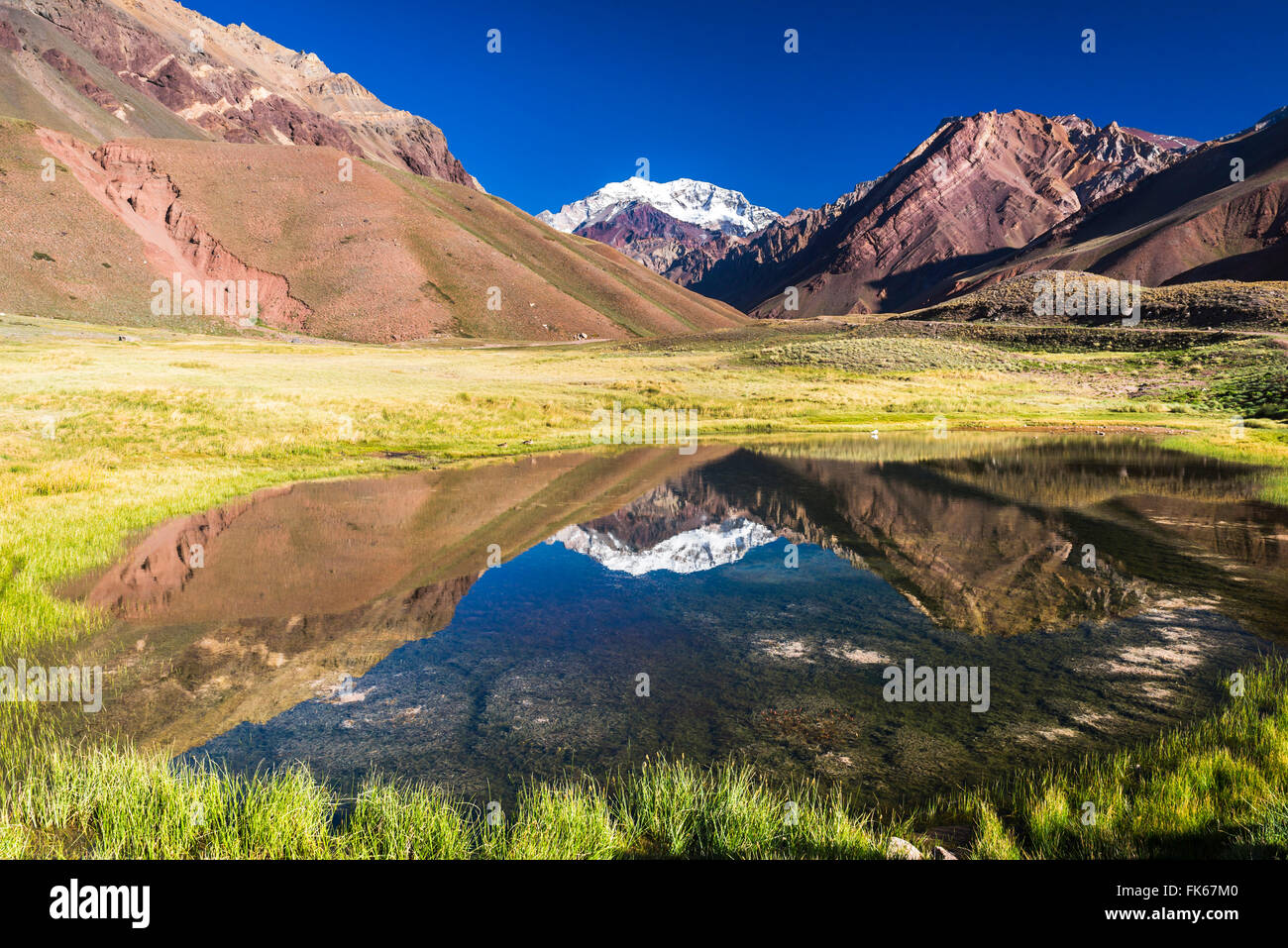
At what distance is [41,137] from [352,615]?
219275 millimetres

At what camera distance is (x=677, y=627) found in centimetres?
1262

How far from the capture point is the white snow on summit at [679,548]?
16.7m

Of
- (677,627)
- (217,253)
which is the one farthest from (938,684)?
(217,253)

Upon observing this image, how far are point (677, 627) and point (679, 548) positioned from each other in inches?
223

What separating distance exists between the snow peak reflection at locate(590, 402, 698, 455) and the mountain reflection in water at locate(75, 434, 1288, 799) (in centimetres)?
1721

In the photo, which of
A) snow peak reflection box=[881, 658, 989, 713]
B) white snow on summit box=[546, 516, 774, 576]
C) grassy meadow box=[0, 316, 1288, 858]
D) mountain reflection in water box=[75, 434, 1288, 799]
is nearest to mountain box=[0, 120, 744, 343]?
grassy meadow box=[0, 316, 1288, 858]

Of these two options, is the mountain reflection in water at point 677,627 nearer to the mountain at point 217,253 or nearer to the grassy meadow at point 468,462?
the grassy meadow at point 468,462

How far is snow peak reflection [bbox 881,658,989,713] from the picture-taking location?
9.61 meters

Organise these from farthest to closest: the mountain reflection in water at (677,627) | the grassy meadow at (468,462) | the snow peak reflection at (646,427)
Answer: the snow peak reflection at (646,427) < the mountain reflection in water at (677,627) < the grassy meadow at (468,462)

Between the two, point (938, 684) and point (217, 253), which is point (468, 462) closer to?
point (938, 684)

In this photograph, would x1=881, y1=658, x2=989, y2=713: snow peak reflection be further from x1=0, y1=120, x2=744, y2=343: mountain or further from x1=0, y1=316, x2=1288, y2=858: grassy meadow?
x1=0, y1=120, x2=744, y2=343: mountain

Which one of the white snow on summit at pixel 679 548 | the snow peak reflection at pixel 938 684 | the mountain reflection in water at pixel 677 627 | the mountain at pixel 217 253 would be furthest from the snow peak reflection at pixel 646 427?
the mountain at pixel 217 253

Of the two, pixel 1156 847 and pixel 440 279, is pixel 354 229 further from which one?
pixel 1156 847

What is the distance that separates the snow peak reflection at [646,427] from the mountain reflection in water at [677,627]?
56.5 ft
